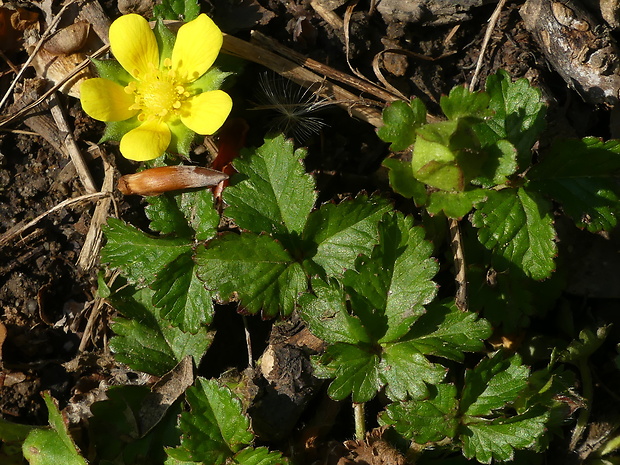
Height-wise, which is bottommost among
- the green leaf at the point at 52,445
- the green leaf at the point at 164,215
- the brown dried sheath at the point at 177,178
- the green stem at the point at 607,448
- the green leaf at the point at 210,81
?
the green leaf at the point at 52,445

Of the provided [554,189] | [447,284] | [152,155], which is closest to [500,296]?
[447,284]

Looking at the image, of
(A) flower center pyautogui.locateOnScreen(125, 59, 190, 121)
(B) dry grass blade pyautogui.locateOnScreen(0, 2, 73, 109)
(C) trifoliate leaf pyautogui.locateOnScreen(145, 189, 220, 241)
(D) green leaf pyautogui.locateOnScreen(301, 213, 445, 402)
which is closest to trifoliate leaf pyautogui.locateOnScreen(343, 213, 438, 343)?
(D) green leaf pyautogui.locateOnScreen(301, 213, 445, 402)

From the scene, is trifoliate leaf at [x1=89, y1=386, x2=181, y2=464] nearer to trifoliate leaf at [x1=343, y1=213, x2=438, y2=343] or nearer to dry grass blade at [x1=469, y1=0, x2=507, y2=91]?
trifoliate leaf at [x1=343, y1=213, x2=438, y2=343]

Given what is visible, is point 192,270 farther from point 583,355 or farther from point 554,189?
point 583,355

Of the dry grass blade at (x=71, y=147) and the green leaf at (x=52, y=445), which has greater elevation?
the dry grass blade at (x=71, y=147)

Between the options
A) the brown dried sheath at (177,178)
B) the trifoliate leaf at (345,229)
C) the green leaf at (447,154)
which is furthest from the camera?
the brown dried sheath at (177,178)

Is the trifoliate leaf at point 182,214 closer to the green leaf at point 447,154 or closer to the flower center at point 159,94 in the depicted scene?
the flower center at point 159,94

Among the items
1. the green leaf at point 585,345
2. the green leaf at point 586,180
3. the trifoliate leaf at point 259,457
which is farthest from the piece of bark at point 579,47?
the trifoliate leaf at point 259,457
